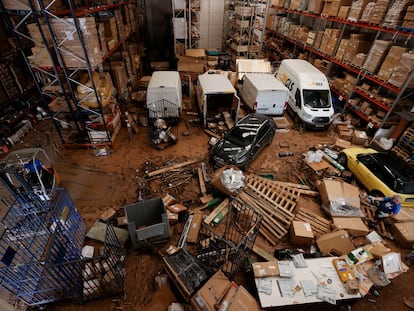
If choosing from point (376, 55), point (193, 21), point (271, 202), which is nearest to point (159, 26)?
point (193, 21)

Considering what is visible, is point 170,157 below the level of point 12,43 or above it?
below

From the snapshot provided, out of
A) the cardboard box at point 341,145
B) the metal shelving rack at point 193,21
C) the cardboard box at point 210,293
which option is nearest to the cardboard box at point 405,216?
the cardboard box at point 341,145

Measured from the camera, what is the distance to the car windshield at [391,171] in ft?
18.1

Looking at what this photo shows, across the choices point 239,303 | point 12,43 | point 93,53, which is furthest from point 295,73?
point 12,43

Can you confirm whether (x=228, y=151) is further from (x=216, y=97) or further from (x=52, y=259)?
(x=52, y=259)

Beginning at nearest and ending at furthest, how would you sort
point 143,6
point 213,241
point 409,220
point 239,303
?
point 239,303 < point 213,241 < point 409,220 < point 143,6

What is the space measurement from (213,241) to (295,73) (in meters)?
8.31

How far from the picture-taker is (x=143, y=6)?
1484cm

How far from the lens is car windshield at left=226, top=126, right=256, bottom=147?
702 cm

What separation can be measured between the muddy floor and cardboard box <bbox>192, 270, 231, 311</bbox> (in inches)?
24.9

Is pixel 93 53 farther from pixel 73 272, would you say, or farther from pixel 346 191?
pixel 346 191

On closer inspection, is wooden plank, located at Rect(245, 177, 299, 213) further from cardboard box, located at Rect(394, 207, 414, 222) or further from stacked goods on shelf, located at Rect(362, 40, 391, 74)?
stacked goods on shelf, located at Rect(362, 40, 391, 74)

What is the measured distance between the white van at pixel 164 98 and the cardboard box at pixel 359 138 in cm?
684

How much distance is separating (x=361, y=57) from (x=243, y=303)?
32.7 ft
